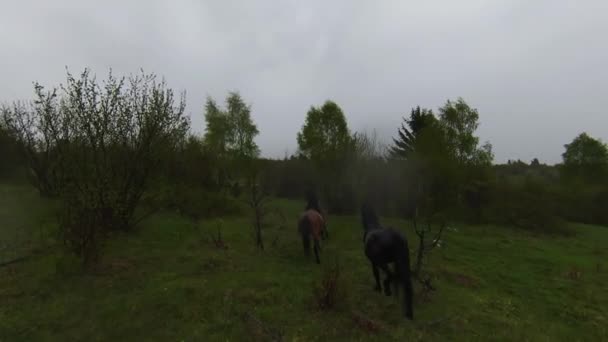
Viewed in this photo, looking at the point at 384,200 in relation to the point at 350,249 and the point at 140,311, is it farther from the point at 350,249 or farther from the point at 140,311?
the point at 140,311

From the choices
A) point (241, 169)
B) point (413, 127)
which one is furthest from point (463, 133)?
point (241, 169)

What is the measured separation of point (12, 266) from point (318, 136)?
21.6 m

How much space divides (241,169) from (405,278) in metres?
22.8

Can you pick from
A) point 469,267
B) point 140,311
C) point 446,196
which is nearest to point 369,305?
point 140,311

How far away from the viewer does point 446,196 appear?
22797mm

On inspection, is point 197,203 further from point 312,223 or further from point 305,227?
point 312,223

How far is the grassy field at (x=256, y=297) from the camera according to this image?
5.39 meters

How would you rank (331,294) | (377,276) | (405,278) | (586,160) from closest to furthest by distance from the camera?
(405,278) → (331,294) → (377,276) → (586,160)

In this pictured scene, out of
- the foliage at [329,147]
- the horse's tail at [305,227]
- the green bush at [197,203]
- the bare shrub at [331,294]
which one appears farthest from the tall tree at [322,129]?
the bare shrub at [331,294]

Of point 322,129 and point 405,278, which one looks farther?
point 322,129

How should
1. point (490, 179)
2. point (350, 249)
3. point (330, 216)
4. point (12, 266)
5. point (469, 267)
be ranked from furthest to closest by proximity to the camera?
1. point (490, 179)
2. point (330, 216)
3. point (350, 249)
4. point (469, 267)
5. point (12, 266)

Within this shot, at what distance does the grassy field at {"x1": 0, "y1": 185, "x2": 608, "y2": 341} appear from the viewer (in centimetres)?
539

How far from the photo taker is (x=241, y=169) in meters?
27.4

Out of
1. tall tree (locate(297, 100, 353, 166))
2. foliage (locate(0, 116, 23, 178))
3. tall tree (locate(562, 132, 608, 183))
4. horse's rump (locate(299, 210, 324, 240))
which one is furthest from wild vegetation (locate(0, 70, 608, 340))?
tall tree (locate(562, 132, 608, 183))
